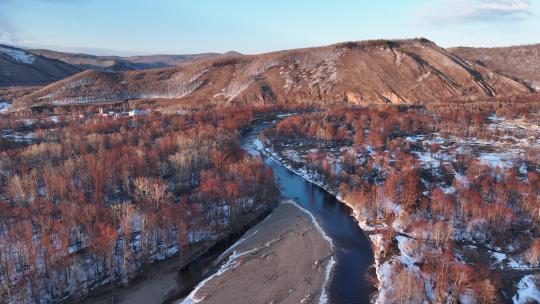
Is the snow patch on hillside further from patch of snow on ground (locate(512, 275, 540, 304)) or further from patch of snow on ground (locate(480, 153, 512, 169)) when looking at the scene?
patch of snow on ground (locate(512, 275, 540, 304))

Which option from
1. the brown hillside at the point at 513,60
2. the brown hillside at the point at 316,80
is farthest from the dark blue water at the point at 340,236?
the brown hillside at the point at 513,60

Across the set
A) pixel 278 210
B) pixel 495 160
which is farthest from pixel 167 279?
pixel 495 160

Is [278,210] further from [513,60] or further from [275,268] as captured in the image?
[513,60]

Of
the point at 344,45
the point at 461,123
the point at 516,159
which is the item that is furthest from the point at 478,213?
the point at 344,45

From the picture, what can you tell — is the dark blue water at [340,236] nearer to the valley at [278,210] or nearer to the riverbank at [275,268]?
the valley at [278,210]

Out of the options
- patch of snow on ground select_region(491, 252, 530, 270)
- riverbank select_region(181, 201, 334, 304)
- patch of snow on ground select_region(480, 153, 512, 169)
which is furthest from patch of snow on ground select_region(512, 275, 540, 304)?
patch of snow on ground select_region(480, 153, 512, 169)
